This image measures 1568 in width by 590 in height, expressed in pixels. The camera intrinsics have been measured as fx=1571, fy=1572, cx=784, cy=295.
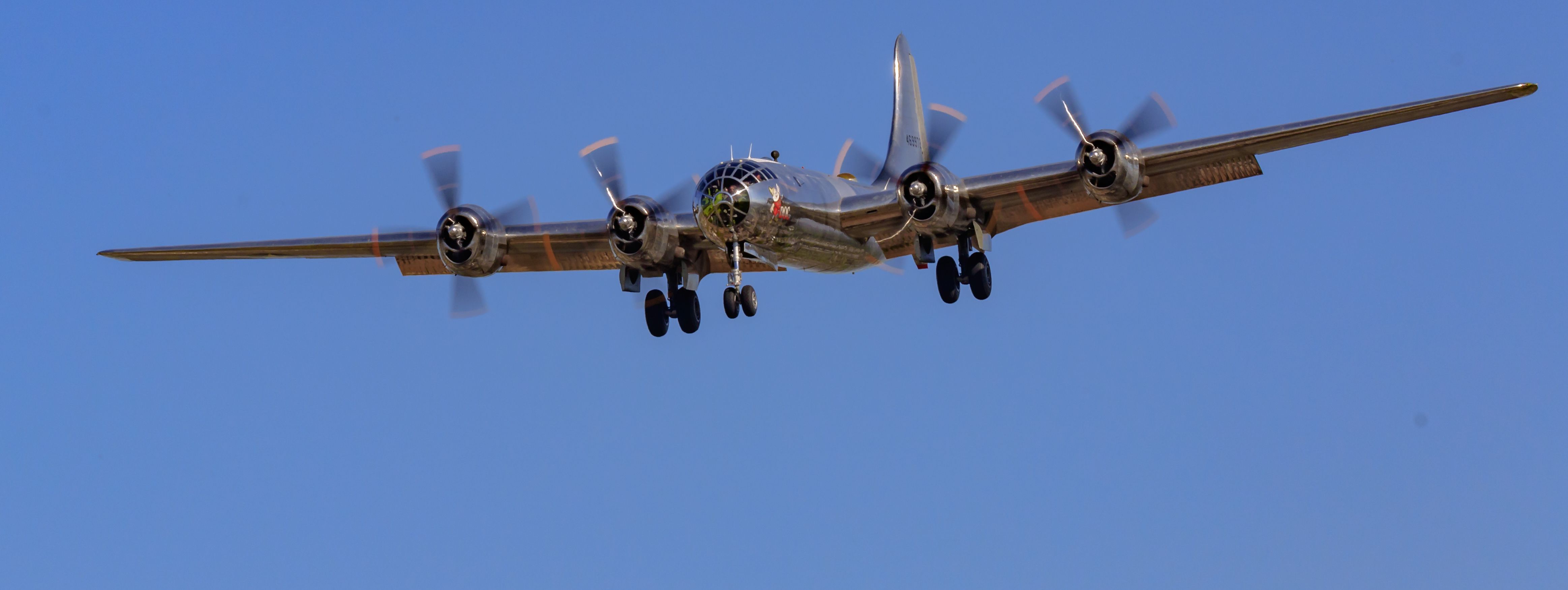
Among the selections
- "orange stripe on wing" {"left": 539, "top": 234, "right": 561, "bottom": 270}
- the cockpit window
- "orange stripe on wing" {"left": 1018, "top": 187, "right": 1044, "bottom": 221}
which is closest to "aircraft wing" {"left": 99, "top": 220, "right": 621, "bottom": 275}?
"orange stripe on wing" {"left": 539, "top": 234, "right": 561, "bottom": 270}

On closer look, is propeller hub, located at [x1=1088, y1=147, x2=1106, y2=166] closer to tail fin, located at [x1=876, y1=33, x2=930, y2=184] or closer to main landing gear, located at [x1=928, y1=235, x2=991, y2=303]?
main landing gear, located at [x1=928, y1=235, x2=991, y2=303]

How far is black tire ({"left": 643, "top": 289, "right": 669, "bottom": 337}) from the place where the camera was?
39.2 meters

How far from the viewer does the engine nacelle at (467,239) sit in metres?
38.1

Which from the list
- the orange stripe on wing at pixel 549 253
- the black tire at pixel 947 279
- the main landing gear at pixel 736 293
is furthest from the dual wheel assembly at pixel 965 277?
the orange stripe on wing at pixel 549 253

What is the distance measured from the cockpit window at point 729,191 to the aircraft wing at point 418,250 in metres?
3.97

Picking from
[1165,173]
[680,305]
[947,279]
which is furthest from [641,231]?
[1165,173]

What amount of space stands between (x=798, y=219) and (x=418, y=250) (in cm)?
1065

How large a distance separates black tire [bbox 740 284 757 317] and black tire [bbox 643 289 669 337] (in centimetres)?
204

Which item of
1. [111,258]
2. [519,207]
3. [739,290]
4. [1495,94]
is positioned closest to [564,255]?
[519,207]

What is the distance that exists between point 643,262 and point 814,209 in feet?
14.9

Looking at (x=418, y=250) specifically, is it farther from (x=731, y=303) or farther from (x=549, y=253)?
(x=731, y=303)

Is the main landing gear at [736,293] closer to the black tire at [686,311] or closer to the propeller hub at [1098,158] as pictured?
the black tire at [686,311]

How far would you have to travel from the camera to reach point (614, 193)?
38.3m

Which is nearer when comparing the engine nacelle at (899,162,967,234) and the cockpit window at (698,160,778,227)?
the cockpit window at (698,160,778,227)
